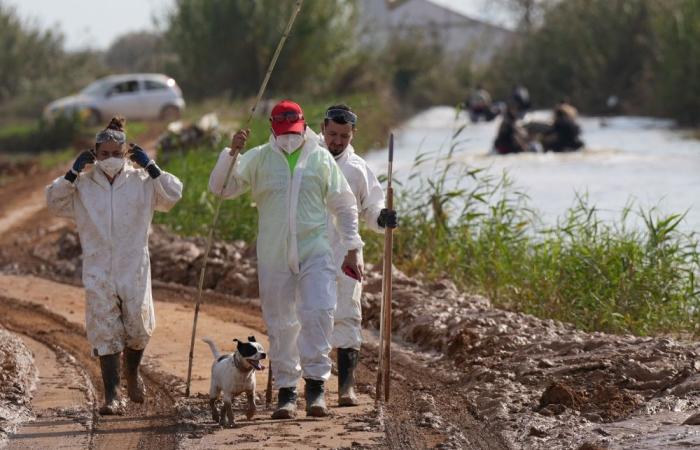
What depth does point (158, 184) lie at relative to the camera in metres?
8.71

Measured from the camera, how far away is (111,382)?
857cm

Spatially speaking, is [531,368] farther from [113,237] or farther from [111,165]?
[111,165]

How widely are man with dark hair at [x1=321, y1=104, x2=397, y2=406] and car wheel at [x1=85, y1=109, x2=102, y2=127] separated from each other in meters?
29.0

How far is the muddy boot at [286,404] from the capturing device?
27.2ft

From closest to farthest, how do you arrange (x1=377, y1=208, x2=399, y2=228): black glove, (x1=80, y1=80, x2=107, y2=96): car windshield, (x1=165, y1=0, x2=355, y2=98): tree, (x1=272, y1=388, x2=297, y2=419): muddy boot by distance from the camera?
(x1=272, y1=388, x2=297, y2=419): muddy boot, (x1=377, y1=208, x2=399, y2=228): black glove, (x1=80, y1=80, x2=107, y2=96): car windshield, (x1=165, y1=0, x2=355, y2=98): tree

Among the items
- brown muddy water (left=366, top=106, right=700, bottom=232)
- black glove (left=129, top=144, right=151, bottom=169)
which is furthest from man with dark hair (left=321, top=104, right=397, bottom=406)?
brown muddy water (left=366, top=106, right=700, bottom=232)

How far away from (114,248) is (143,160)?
1.79ft

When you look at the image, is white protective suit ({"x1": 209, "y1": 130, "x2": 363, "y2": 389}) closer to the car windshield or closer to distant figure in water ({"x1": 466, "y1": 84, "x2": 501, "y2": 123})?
the car windshield

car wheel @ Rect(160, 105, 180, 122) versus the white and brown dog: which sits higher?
car wheel @ Rect(160, 105, 180, 122)

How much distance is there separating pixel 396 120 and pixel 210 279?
3033 cm

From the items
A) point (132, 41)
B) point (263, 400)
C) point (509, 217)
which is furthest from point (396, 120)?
point (132, 41)

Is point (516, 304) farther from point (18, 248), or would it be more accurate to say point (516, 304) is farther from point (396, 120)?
point (396, 120)

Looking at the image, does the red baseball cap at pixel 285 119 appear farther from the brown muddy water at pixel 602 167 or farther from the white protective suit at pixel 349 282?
the brown muddy water at pixel 602 167

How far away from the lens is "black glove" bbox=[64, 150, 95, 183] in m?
8.50
